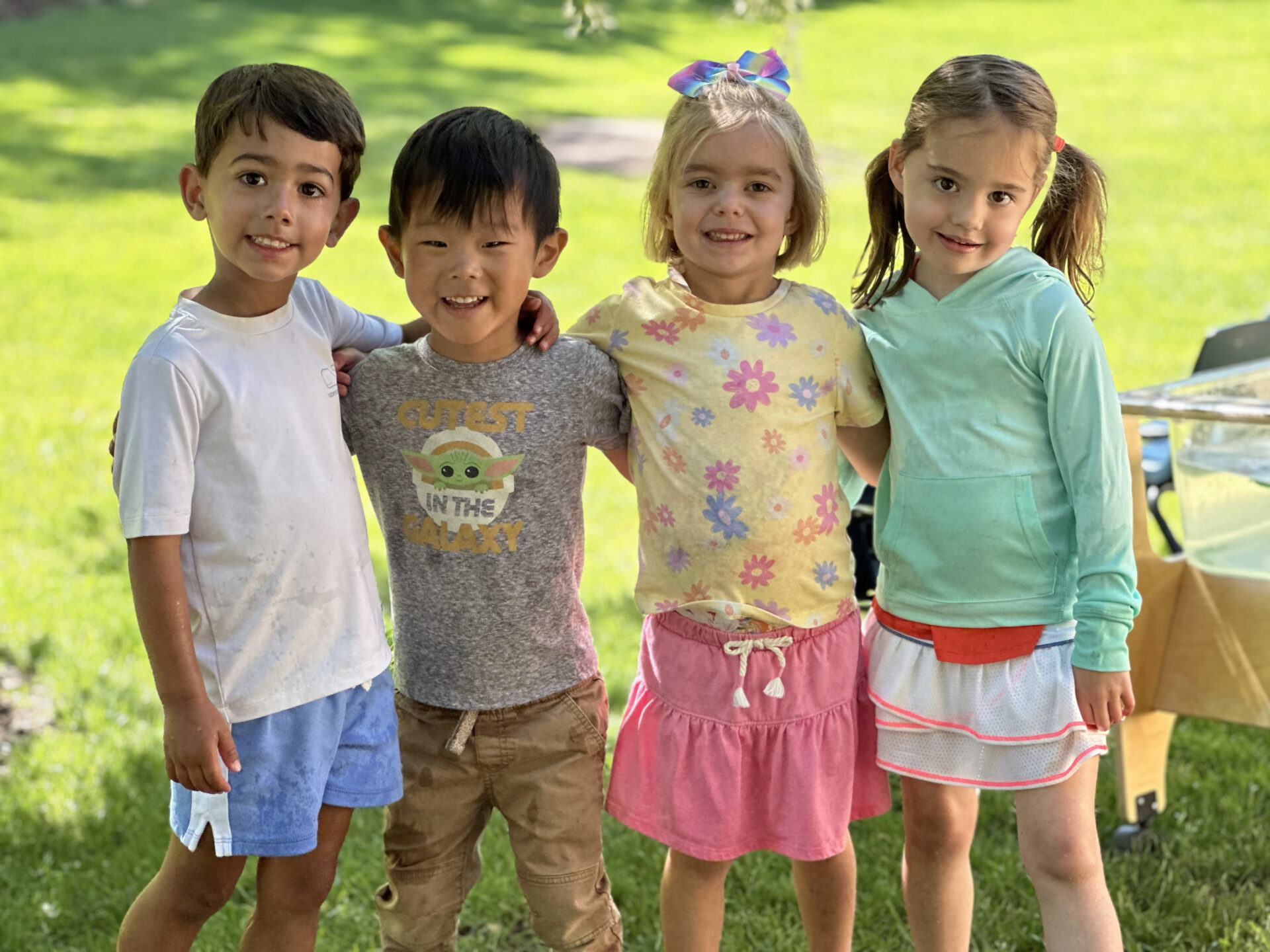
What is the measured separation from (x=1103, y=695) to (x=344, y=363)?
1336 mm

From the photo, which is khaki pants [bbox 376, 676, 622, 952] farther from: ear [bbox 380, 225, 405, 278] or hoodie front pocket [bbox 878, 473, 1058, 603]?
ear [bbox 380, 225, 405, 278]

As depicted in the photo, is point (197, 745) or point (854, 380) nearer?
point (197, 745)

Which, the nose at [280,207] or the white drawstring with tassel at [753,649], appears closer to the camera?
the nose at [280,207]

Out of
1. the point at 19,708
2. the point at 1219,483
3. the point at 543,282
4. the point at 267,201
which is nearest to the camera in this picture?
the point at 267,201

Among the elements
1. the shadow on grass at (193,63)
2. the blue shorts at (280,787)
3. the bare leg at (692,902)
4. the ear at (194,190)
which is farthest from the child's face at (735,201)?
the shadow on grass at (193,63)

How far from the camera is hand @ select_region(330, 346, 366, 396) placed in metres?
2.36

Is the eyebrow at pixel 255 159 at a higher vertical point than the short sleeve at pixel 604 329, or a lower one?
higher

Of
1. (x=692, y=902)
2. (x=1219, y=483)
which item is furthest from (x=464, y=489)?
(x=1219, y=483)

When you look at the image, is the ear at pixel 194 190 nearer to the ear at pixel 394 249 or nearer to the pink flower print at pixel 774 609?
the ear at pixel 394 249

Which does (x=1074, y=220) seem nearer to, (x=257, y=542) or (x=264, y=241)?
(x=264, y=241)

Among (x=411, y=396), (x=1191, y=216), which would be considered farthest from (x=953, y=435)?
(x=1191, y=216)

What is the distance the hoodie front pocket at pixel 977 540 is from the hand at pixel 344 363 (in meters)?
0.94

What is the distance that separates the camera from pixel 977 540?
2275mm

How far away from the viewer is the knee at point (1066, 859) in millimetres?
2268
